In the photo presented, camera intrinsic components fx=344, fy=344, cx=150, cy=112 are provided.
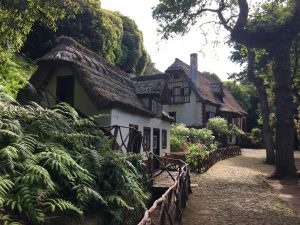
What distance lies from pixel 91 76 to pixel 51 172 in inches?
377

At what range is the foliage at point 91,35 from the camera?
28.0 meters

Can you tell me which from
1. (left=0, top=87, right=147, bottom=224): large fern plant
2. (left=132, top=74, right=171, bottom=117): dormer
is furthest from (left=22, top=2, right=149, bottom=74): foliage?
(left=0, top=87, right=147, bottom=224): large fern plant

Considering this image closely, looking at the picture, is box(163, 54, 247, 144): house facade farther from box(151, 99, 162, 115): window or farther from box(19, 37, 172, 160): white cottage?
box(19, 37, 172, 160): white cottage

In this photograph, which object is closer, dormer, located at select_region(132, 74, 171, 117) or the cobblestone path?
the cobblestone path

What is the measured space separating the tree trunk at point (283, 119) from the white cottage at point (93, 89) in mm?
6787

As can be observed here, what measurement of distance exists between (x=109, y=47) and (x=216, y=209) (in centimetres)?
2310

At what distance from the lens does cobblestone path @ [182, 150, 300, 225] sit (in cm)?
1043

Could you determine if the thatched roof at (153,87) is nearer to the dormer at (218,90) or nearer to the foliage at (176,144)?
the foliage at (176,144)

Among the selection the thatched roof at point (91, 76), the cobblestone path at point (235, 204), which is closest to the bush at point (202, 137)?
the cobblestone path at point (235, 204)

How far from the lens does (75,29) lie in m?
29.1

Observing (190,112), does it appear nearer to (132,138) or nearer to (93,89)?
(93,89)

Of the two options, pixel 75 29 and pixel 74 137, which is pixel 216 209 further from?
pixel 75 29

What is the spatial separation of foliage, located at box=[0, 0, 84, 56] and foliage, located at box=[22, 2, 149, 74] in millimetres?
13445

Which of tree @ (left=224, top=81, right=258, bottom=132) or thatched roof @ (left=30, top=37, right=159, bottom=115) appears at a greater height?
tree @ (left=224, top=81, right=258, bottom=132)
